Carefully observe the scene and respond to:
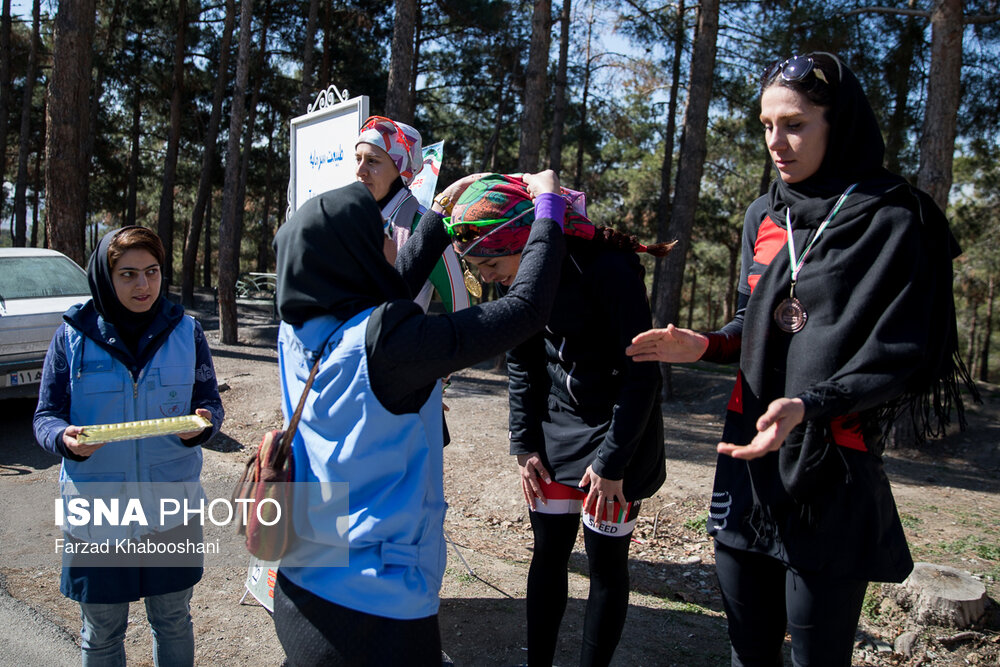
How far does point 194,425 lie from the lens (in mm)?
2221

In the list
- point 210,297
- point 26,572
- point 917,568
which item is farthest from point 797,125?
point 210,297

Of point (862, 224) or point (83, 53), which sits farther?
point (83, 53)

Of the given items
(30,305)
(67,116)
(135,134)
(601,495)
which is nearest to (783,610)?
(601,495)

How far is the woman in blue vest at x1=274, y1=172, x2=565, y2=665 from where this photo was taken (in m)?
1.49

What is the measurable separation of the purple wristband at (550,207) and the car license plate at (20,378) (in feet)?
20.8

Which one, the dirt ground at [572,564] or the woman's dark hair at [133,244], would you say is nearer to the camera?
the woman's dark hair at [133,244]

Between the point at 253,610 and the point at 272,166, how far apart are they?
2424 centimetres

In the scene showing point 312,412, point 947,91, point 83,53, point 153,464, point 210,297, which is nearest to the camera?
point 312,412

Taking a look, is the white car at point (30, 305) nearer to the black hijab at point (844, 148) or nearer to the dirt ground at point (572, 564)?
the dirt ground at point (572, 564)

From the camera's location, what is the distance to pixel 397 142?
3.47 meters

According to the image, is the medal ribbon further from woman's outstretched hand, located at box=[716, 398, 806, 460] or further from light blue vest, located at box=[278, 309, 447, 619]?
light blue vest, located at box=[278, 309, 447, 619]

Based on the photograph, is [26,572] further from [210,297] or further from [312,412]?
[210,297]

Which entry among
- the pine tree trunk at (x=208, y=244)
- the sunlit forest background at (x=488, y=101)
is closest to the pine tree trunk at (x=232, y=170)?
the sunlit forest background at (x=488, y=101)

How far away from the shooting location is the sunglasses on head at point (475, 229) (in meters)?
2.16
